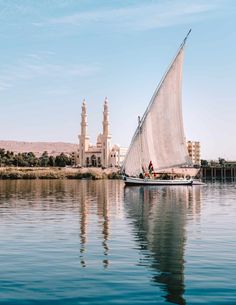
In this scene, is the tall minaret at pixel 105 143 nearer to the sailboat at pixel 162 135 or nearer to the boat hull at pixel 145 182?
the boat hull at pixel 145 182

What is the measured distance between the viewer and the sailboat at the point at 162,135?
2331 inches

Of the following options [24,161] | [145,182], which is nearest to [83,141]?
[24,161]

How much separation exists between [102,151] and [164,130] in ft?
338

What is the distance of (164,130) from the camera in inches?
2463

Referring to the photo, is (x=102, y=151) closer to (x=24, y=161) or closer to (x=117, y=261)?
(x=24, y=161)

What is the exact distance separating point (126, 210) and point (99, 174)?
284 ft

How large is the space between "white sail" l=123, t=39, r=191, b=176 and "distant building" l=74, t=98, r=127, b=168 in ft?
306

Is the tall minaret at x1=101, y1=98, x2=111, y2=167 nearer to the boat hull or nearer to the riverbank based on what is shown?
the riverbank

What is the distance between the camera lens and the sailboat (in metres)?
59.2

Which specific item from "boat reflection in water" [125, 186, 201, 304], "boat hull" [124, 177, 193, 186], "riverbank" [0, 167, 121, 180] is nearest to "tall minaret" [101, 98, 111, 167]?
"riverbank" [0, 167, 121, 180]

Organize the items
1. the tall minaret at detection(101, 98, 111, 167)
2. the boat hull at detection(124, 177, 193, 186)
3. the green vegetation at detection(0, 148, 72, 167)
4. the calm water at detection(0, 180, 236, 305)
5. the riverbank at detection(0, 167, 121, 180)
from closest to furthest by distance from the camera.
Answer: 1. the calm water at detection(0, 180, 236, 305)
2. the boat hull at detection(124, 177, 193, 186)
3. the riverbank at detection(0, 167, 121, 180)
4. the green vegetation at detection(0, 148, 72, 167)
5. the tall minaret at detection(101, 98, 111, 167)

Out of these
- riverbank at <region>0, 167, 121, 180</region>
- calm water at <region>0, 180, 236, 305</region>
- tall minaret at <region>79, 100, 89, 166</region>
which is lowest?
calm water at <region>0, 180, 236, 305</region>

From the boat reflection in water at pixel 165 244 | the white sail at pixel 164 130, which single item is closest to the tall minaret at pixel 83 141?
the white sail at pixel 164 130

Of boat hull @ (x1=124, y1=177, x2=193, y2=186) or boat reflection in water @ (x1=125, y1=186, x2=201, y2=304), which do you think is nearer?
boat reflection in water @ (x1=125, y1=186, x2=201, y2=304)
